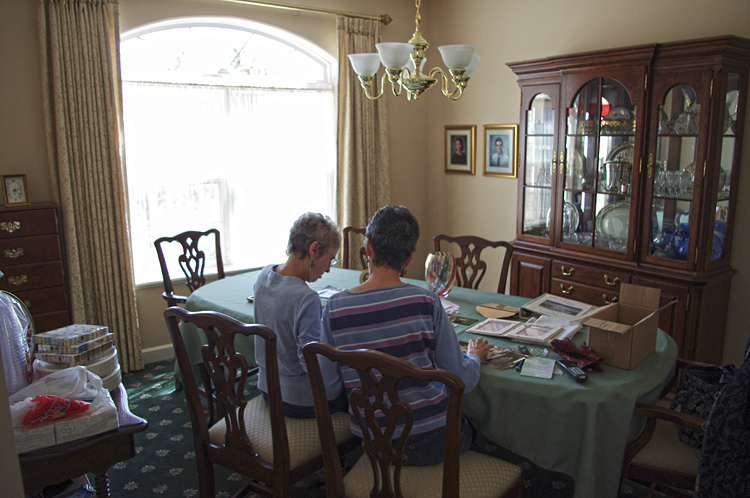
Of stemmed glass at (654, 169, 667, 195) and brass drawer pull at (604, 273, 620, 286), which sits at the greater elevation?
stemmed glass at (654, 169, 667, 195)

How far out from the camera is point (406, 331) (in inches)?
69.7

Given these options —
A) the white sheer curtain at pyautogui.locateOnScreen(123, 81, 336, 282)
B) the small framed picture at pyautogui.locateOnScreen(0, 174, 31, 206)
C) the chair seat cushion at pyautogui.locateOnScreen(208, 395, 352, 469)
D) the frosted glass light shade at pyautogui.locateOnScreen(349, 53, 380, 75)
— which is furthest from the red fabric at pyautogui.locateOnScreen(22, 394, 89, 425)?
the white sheer curtain at pyautogui.locateOnScreen(123, 81, 336, 282)

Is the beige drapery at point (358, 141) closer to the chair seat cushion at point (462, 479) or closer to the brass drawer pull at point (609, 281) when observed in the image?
the brass drawer pull at point (609, 281)

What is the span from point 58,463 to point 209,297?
1373mm

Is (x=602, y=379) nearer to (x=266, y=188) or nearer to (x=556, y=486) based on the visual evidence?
(x=556, y=486)

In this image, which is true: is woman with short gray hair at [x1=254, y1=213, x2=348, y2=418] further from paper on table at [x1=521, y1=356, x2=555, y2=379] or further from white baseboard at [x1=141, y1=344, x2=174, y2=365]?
white baseboard at [x1=141, y1=344, x2=174, y2=365]

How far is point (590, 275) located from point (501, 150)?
1.43 m

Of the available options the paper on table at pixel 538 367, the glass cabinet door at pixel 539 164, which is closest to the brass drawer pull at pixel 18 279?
the paper on table at pixel 538 367

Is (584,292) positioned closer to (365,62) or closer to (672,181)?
(672,181)

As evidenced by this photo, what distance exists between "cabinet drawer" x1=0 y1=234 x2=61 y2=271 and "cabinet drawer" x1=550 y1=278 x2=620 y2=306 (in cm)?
317

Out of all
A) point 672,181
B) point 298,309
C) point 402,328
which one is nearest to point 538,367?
point 402,328

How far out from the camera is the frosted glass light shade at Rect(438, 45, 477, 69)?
7.62 ft

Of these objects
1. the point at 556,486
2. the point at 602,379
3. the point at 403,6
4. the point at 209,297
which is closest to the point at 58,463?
the point at 209,297

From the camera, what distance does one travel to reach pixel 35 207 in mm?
3352
